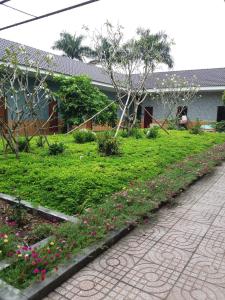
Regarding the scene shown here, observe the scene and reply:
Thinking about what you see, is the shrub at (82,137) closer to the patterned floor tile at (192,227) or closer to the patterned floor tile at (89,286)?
the patterned floor tile at (192,227)

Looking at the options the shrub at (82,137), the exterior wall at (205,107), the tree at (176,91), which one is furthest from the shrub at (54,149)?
the exterior wall at (205,107)

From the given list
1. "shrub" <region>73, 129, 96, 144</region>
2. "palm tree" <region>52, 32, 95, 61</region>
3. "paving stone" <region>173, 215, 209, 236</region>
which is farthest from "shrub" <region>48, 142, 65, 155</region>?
"palm tree" <region>52, 32, 95, 61</region>

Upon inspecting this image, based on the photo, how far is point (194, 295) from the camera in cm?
213

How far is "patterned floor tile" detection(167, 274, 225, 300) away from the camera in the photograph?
2107 millimetres

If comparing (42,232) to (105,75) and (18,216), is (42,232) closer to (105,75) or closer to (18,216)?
(18,216)

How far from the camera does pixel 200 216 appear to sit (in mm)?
3658

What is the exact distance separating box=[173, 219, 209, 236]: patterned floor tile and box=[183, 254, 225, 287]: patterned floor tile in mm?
531

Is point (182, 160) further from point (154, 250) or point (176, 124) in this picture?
point (176, 124)

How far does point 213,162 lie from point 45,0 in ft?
15.5

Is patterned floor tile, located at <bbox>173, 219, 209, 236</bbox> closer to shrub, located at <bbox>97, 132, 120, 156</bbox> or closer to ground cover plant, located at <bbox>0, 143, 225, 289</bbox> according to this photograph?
ground cover plant, located at <bbox>0, 143, 225, 289</bbox>

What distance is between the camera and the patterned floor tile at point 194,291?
2.11 metres

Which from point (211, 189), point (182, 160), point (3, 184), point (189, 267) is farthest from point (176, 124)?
point (189, 267)

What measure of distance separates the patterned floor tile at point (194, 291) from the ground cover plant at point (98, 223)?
0.88 metres

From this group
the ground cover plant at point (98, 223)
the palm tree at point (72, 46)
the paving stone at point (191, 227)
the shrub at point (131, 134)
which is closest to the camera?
the ground cover plant at point (98, 223)
